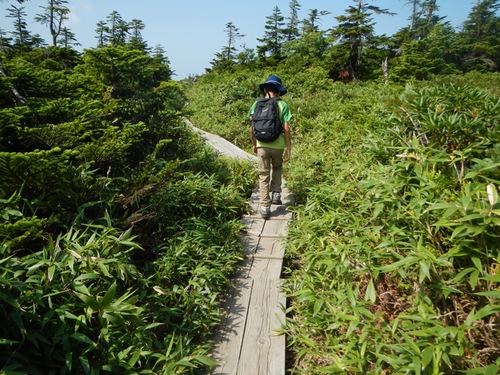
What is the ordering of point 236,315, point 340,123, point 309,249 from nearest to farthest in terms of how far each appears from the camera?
point 236,315, point 309,249, point 340,123

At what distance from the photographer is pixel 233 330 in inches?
104

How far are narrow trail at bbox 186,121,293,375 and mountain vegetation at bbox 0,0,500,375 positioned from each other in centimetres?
13

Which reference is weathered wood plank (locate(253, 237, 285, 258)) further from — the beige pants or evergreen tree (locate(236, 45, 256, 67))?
evergreen tree (locate(236, 45, 256, 67))

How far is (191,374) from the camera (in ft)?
7.15

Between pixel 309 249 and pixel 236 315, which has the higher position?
pixel 309 249

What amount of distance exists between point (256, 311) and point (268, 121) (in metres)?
2.35

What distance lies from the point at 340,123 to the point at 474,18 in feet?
129

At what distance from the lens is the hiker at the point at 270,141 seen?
4031 millimetres

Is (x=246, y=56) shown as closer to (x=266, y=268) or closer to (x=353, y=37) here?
(x=353, y=37)

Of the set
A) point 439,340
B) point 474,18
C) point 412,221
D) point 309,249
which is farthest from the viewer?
point 474,18

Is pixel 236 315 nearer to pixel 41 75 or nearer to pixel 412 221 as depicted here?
pixel 412 221

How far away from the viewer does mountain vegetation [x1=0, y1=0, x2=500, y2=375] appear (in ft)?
6.34

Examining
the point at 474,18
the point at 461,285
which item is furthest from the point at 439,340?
the point at 474,18

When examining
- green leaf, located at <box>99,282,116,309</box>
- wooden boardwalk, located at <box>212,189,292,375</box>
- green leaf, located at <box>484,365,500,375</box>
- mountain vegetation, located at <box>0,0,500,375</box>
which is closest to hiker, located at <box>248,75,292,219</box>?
mountain vegetation, located at <box>0,0,500,375</box>
